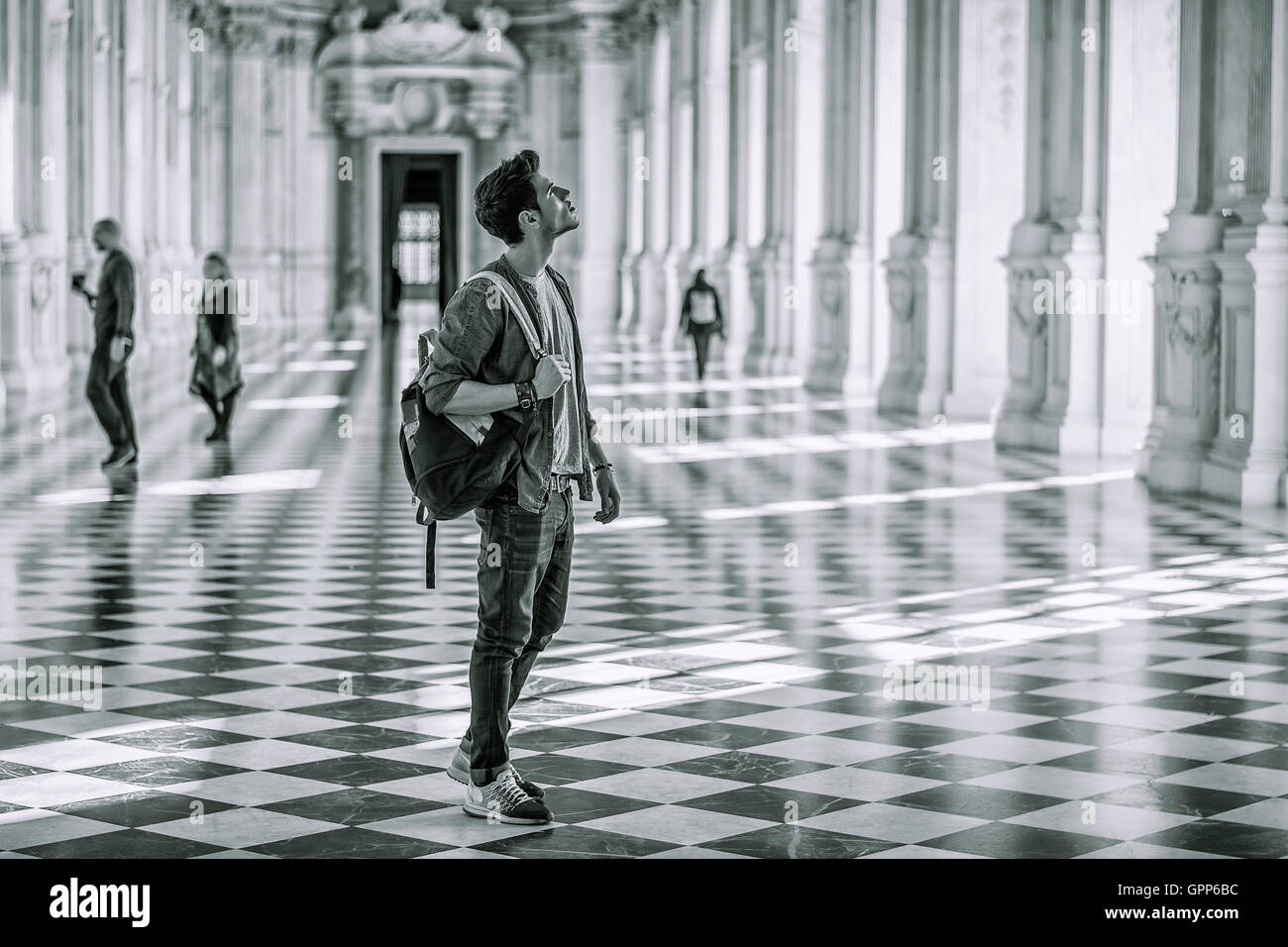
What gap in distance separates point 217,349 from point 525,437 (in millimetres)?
11986

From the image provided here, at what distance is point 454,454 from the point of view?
5156 millimetres

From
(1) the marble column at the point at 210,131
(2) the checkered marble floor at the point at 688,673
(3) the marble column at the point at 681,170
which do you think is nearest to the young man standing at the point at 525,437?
(2) the checkered marble floor at the point at 688,673

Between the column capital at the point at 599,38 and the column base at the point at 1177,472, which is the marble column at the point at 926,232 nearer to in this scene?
the column base at the point at 1177,472

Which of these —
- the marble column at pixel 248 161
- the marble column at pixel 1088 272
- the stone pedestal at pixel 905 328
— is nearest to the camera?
the marble column at pixel 1088 272

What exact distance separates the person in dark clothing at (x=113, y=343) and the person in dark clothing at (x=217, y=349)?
153 cm

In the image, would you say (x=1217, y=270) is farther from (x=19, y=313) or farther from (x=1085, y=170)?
(x=19, y=313)

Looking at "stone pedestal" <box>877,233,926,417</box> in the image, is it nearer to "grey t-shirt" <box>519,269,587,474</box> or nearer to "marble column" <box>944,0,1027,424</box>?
"marble column" <box>944,0,1027,424</box>

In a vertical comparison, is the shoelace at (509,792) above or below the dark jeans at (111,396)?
below

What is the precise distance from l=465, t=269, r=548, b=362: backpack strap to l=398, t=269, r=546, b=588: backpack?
159 mm

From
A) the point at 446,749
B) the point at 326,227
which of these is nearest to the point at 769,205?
the point at 326,227

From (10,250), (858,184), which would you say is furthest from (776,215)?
(10,250)

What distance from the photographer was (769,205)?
1185 inches

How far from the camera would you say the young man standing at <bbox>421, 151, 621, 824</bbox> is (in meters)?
5.21

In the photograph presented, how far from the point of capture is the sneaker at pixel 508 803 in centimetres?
529
